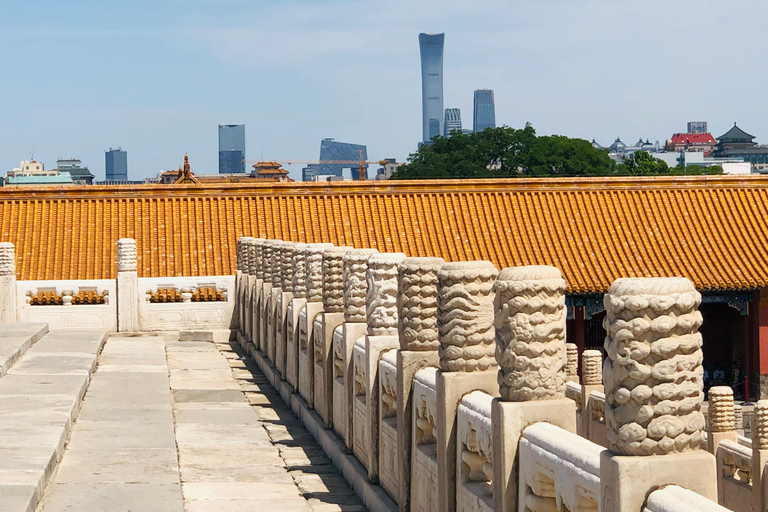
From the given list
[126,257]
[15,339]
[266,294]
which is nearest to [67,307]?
[126,257]

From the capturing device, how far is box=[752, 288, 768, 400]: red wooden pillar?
2508 centimetres

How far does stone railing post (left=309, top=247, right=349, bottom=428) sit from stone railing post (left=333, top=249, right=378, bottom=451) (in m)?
0.41

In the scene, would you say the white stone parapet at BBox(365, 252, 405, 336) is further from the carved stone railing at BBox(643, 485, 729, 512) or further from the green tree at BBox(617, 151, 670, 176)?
the green tree at BBox(617, 151, 670, 176)

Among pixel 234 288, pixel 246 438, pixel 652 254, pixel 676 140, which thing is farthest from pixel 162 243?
pixel 676 140

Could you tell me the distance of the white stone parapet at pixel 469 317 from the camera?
21.2ft

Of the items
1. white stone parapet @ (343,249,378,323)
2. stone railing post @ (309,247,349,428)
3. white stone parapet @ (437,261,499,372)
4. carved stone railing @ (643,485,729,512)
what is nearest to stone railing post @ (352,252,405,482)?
white stone parapet @ (343,249,378,323)

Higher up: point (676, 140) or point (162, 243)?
point (676, 140)

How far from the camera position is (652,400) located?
4234 millimetres

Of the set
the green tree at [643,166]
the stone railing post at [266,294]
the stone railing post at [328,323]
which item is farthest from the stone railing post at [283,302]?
the green tree at [643,166]

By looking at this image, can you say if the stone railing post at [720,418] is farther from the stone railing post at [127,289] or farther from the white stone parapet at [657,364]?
the white stone parapet at [657,364]

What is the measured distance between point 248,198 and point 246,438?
16.8 meters

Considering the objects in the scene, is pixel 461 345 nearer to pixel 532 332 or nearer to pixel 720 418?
pixel 532 332

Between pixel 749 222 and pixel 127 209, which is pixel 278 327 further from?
pixel 749 222

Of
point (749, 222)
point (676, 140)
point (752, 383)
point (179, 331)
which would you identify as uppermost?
point (676, 140)
